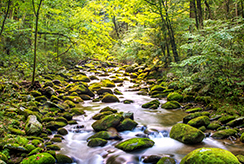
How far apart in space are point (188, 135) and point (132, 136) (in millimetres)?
1823

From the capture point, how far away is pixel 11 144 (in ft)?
12.3

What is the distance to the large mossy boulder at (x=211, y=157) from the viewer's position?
3118 millimetres

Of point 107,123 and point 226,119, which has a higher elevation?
point 107,123

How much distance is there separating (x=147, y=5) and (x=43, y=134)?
35.1 ft

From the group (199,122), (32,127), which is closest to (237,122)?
(199,122)

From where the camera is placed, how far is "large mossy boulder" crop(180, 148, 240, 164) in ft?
10.2

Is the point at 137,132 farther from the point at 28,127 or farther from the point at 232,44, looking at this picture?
the point at 232,44

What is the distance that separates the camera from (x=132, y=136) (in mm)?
5738

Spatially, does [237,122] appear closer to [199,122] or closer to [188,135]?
[199,122]

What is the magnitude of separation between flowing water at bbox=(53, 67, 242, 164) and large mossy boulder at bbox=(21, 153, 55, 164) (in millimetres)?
722

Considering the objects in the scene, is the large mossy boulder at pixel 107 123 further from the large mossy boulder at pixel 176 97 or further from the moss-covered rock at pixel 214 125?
the large mossy boulder at pixel 176 97

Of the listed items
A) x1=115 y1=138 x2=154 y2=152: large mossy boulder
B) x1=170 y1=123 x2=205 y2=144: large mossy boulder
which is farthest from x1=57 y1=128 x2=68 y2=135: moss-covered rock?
x1=170 y1=123 x2=205 y2=144: large mossy boulder

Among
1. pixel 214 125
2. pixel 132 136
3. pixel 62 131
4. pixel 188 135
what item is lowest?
pixel 132 136

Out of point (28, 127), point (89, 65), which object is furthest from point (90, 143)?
point (89, 65)
